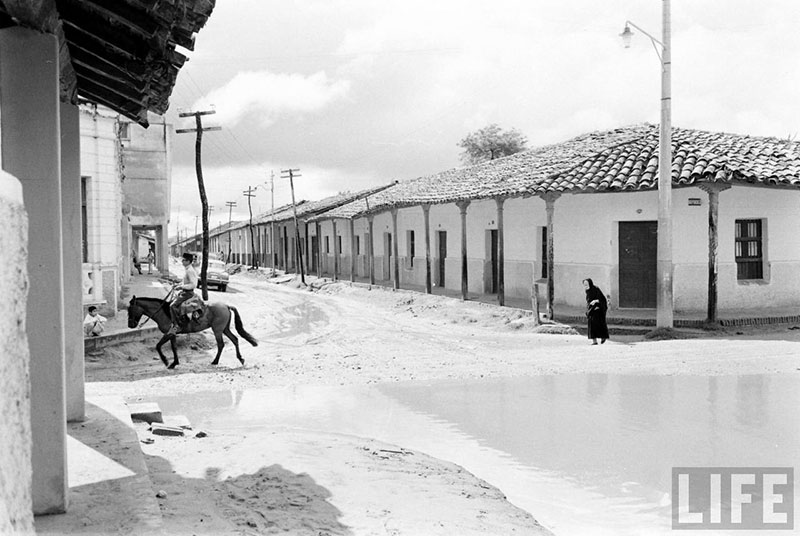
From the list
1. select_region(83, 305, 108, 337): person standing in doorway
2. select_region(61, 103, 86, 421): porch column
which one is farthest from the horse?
select_region(61, 103, 86, 421): porch column

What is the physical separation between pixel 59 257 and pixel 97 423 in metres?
2.71

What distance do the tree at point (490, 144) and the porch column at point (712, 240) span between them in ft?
118

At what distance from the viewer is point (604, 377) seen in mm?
11438

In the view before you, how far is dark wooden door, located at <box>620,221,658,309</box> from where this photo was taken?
692 inches

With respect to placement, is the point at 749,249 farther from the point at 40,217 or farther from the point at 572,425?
the point at 40,217

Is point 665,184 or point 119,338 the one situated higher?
point 665,184

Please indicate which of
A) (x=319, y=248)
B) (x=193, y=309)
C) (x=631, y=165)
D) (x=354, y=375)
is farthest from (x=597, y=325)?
(x=319, y=248)

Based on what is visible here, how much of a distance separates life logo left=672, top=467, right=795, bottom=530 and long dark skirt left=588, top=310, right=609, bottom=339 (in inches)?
299

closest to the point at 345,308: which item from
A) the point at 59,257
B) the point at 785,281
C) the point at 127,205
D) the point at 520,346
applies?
the point at 520,346

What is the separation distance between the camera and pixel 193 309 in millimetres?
12766

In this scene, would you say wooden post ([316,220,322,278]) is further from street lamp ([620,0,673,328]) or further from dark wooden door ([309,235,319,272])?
street lamp ([620,0,673,328])

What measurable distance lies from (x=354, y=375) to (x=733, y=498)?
6.88 m

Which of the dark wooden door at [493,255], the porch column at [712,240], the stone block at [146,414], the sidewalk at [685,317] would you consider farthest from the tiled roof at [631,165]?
the stone block at [146,414]

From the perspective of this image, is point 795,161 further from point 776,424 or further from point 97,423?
point 97,423
